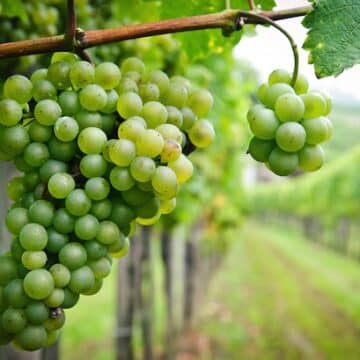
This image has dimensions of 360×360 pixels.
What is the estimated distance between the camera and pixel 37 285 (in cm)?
66

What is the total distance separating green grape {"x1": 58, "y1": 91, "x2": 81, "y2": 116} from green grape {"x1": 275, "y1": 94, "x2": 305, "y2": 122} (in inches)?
10.3

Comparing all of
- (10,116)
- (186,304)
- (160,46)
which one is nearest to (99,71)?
(10,116)

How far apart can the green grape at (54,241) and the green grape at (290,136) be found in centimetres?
30

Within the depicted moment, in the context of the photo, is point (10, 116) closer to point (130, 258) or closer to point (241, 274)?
point (130, 258)

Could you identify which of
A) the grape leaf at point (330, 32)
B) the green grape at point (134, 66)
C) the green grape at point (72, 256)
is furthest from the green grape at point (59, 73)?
the grape leaf at point (330, 32)

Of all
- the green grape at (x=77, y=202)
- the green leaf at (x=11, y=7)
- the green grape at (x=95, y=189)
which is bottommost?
the green grape at (x=77, y=202)

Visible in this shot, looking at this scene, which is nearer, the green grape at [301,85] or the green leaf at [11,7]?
the green grape at [301,85]

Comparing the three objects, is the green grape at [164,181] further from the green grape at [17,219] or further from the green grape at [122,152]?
the green grape at [17,219]

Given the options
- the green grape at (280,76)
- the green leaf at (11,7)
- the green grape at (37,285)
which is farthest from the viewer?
the green leaf at (11,7)

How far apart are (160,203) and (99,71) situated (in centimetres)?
21

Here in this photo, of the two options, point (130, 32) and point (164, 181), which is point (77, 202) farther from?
point (130, 32)

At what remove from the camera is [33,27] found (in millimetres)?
1248

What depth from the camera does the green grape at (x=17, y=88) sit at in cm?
73

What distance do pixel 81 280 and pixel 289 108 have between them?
338 millimetres
